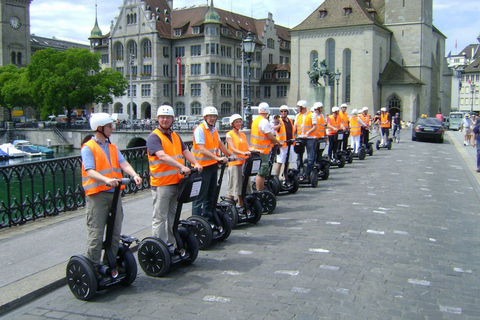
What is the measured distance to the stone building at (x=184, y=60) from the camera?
70.7 m

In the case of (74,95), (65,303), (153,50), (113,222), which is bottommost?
(65,303)

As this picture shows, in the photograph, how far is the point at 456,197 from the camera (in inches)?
472

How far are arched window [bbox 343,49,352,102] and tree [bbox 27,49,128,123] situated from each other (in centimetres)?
2744

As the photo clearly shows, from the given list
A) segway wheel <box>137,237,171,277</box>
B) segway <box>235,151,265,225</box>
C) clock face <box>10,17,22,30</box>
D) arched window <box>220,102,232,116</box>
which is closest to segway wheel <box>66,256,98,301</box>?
segway wheel <box>137,237,171,277</box>

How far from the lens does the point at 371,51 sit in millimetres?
60000

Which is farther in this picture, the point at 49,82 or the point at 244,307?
the point at 49,82

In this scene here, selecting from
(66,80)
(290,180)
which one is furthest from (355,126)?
(66,80)

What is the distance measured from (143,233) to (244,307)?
3.24 meters

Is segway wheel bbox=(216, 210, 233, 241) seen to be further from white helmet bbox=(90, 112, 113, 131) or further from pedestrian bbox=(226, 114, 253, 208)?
white helmet bbox=(90, 112, 113, 131)

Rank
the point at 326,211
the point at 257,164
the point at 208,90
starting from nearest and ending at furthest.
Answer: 1. the point at 257,164
2. the point at 326,211
3. the point at 208,90

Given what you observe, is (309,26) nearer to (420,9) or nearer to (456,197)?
(420,9)

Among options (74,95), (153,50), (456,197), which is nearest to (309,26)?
(153,50)

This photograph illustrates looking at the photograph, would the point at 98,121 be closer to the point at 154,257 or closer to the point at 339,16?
the point at 154,257

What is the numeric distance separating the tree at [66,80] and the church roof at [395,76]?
106 ft
